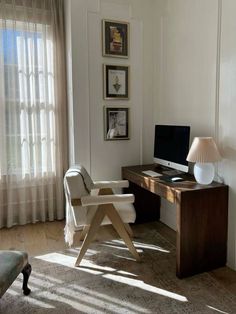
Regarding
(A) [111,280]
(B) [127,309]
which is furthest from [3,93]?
(B) [127,309]

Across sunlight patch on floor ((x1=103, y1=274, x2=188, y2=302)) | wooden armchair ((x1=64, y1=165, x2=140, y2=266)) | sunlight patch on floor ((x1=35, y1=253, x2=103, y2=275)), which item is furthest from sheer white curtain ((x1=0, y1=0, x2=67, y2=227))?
sunlight patch on floor ((x1=103, y1=274, x2=188, y2=302))

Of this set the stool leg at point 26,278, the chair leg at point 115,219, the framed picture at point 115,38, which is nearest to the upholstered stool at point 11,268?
the stool leg at point 26,278

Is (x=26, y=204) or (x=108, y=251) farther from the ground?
(x=26, y=204)

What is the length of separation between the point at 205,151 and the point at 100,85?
154 centimetres

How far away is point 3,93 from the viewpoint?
10.3ft

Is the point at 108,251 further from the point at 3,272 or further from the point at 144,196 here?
the point at 3,272

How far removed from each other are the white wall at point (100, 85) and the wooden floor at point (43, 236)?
28.9 inches

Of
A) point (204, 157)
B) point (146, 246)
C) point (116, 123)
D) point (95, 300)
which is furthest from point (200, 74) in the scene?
point (95, 300)

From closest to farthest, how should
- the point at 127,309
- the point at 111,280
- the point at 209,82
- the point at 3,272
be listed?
the point at 3,272 < the point at 127,309 < the point at 111,280 < the point at 209,82

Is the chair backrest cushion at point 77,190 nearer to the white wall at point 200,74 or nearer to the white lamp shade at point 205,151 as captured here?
→ the white lamp shade at point 205,151

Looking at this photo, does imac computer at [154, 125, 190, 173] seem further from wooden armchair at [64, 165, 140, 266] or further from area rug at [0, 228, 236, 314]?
area rug at [0, 228, 236, 314]

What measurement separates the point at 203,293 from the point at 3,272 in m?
1.44

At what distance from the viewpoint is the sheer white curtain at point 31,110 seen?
125 inches

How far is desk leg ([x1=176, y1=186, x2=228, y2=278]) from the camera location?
7.32 feet
